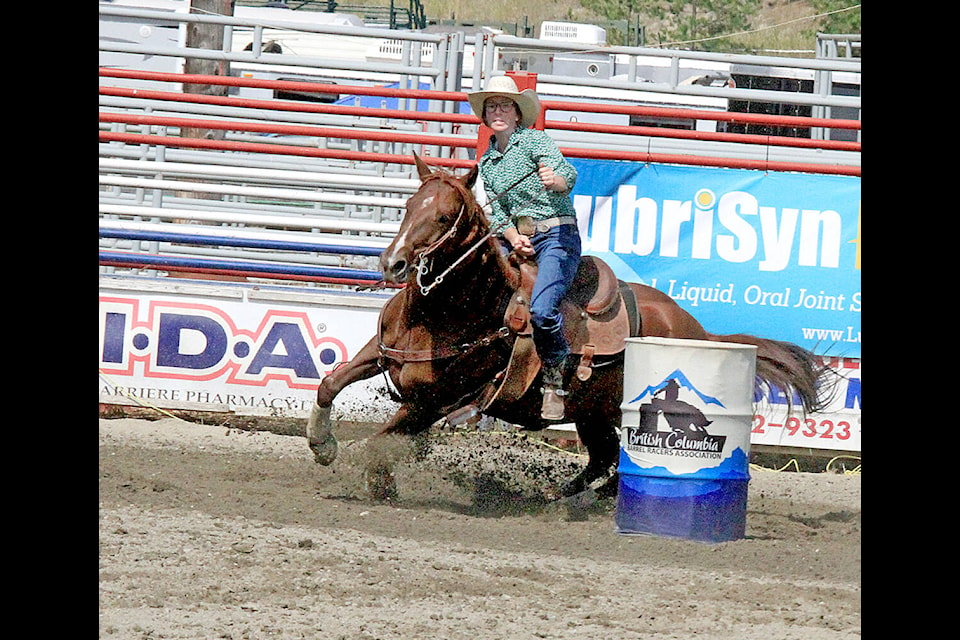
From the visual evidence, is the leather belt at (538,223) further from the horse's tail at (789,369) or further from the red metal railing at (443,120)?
the red metal railing at (443,120)

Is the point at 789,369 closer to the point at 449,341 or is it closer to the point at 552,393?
the point at 552,393

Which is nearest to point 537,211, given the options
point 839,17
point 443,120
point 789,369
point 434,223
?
point 434,223

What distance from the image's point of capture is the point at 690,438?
596 cm

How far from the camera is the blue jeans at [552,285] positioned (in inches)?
251

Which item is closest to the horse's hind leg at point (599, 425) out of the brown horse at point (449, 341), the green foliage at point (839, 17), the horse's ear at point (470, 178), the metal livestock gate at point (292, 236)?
the brown horse at point (449, 341)

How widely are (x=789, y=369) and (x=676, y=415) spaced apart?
1.43 metres

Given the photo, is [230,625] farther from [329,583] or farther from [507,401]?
[507,401]

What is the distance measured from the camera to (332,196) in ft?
30.3

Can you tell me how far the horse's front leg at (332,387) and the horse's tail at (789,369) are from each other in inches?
77.0
